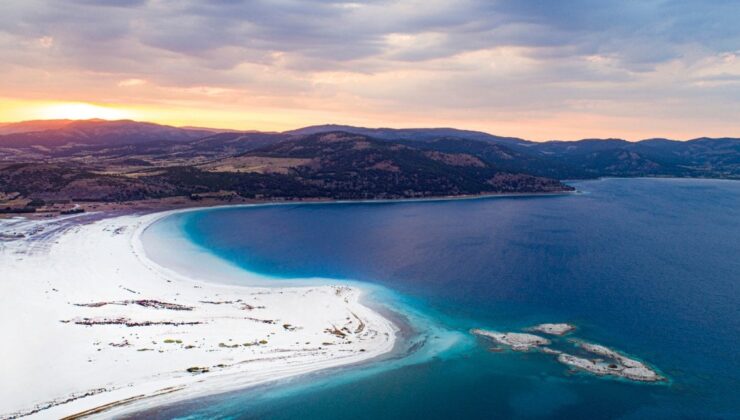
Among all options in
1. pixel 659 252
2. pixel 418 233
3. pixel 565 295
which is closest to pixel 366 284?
pixel 565 295

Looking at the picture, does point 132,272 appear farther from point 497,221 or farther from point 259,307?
point 497,221

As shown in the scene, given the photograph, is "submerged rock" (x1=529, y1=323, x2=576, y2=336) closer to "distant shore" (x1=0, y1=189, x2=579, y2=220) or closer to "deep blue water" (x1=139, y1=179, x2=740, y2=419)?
"deep blue water" (x1=139, y1=179, x2=740, y2=419)

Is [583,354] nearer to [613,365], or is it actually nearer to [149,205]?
[613,365]

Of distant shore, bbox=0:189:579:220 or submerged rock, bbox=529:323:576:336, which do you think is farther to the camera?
distant shore, bbox=0:189:579:220

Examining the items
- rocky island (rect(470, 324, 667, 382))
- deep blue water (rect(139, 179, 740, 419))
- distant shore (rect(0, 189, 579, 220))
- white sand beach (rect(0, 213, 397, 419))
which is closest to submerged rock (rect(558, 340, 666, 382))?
rocky island (rect(470, 324, 667, 382))

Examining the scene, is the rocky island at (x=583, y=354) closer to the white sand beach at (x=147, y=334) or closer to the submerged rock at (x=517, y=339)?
the submerged rock at (x=517, y=339)

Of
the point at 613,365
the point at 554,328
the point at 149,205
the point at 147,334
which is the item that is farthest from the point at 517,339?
the point at 149,205
